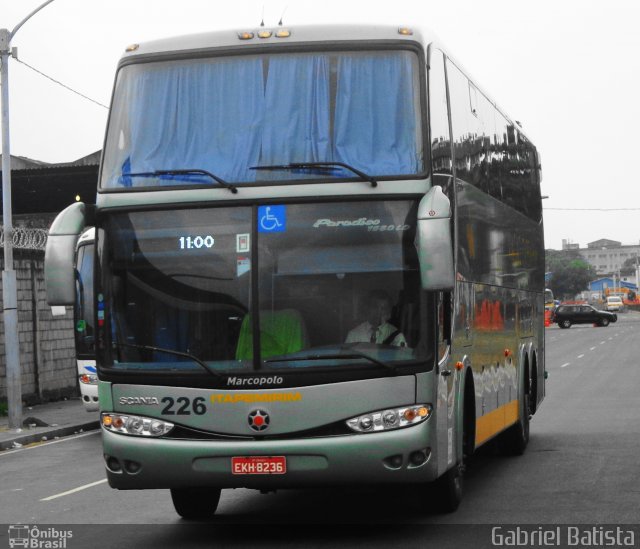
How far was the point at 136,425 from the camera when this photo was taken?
905cm

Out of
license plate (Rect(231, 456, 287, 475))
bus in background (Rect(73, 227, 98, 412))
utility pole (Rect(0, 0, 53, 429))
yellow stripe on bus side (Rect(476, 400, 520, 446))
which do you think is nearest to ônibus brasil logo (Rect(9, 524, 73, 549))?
license plate (Rect(231, 456, 287, 475))

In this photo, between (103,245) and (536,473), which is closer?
(103,245)

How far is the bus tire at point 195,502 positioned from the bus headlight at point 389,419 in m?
2.12

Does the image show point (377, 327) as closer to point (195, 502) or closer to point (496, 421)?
point (195, 502)

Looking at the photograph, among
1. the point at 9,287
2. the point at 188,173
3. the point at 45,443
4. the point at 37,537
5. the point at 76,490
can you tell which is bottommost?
the point at 45,443

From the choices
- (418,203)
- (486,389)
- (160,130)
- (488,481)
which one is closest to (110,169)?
(160,130)

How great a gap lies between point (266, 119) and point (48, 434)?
11.3 m

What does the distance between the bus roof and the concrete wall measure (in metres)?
14.8

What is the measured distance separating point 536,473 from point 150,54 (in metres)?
6.02

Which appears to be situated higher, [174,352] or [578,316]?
[174,352]

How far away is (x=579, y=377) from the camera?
30781 millimetres

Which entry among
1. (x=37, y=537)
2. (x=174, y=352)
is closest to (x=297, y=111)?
(x=174, y=352)

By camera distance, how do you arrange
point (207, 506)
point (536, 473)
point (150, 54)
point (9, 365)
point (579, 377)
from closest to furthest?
point (150, 54)
point (207, 506)
point (536, 473)
point (9, 365)
point (579, 377)

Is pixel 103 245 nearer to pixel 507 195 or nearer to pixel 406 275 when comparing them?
pixel 406 275
